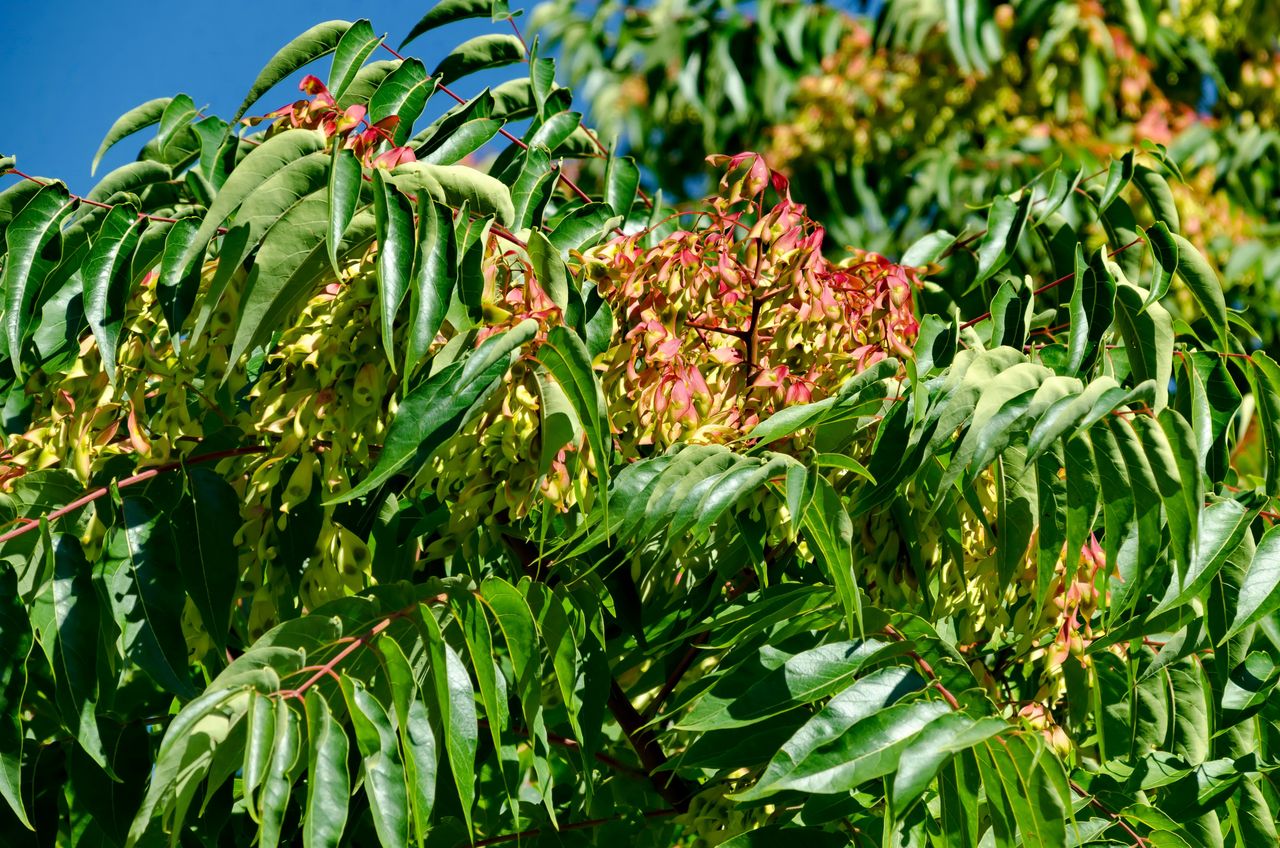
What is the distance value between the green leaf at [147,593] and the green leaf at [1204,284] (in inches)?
46.9

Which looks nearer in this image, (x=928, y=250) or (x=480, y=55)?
(x=480, y=55)

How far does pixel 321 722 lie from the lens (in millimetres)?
1119

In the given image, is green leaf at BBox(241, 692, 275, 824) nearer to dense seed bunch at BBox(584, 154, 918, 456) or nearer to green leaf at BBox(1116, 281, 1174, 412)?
dense seed bunch at BBox(584, 154, 918, 456)

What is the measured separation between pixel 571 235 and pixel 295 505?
1.75 ft

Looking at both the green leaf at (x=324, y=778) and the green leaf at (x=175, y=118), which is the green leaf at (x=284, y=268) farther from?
the green leaf at (x=175, y=118)

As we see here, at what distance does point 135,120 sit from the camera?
1.68m

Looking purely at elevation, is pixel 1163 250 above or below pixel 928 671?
above

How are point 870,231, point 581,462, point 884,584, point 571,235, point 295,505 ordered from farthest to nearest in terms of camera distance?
point 870,231, point 571,235, point 884,584, point 295,505, point 581,462

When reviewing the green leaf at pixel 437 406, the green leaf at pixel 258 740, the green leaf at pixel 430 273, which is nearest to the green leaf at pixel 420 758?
the green leaf at pixel 258 740

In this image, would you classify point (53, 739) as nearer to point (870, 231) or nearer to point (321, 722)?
point (321, 722)

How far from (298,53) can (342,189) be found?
0.47 meters

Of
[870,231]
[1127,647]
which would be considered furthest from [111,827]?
[870,231]

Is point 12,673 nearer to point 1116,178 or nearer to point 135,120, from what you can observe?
point 135,120

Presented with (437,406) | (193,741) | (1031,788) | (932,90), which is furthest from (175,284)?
(932,90)
